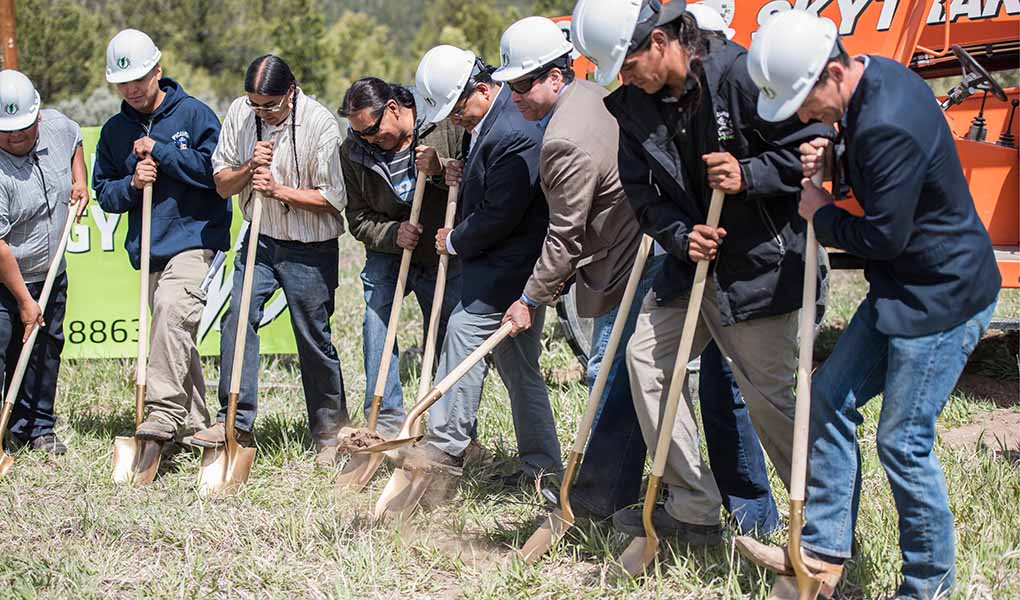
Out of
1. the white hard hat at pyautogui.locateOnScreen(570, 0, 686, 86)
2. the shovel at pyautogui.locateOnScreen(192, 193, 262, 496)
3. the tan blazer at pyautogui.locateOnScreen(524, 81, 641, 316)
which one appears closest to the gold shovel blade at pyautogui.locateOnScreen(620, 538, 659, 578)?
the tan blazer at pyautogui.locateOnScreen(524, 81, 641, 316)

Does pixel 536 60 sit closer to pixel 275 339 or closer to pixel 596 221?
pixel 596 221

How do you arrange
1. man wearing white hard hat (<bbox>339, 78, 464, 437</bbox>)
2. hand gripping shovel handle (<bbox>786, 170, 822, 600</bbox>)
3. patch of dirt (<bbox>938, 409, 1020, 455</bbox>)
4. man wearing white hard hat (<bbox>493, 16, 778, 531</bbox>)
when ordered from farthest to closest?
patch of dirt (<bbox>938, 409, 1020, 455</bbox>), man wearing white hard hat (<bbox>339, 78, 464, 437</bbox>), man wearing white hard hat (<bbox>493, 16, 778, 531</bbox>), hand gripping shovel handle (<bbox>786, 170, 822, 600</bbox>)

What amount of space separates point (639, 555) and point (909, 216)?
1.62 meters

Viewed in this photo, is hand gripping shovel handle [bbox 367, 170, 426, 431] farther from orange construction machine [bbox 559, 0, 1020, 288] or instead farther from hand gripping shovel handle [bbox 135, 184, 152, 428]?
orange construction machine [bbox 559, 0, 1020, 288]

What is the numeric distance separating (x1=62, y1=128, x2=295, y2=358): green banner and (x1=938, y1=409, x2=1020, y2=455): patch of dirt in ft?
14.0

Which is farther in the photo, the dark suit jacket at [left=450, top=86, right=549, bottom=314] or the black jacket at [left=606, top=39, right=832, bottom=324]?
the dark suit jacket at [left=450, top=86, right=549, bottom=314]

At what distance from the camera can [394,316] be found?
17.9 feet

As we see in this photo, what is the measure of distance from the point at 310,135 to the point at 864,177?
3.05 m

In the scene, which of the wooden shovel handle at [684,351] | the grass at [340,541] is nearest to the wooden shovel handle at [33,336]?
the grass at [340,541]

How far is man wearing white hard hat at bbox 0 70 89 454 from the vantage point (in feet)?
18.8

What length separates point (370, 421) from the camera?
539 cm

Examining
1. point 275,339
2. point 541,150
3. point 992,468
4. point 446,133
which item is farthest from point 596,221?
point 275,339

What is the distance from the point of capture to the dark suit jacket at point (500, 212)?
4.77 meters

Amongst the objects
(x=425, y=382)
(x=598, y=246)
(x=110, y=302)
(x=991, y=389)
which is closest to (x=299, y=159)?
(x=425, y=382)
